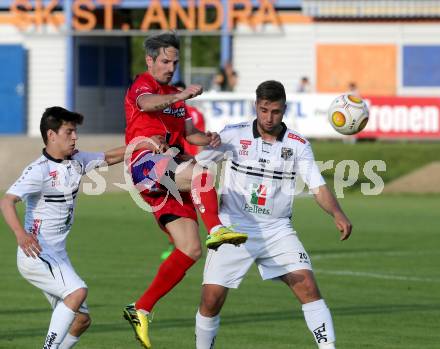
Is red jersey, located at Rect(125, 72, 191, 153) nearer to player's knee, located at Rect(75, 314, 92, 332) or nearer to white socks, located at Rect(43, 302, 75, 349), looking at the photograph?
player's knee, located at Rect(75, 314, 92, 332)

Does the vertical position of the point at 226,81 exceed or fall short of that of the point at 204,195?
it exceeds it

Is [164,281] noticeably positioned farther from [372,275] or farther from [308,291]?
[372,275]

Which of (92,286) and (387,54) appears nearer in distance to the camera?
(92,286)

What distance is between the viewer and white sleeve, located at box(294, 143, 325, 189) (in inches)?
380

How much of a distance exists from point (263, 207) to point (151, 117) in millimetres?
1355

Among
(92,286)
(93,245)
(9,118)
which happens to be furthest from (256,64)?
(92,286)

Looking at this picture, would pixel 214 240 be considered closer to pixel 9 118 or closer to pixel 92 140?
pixel 92 140

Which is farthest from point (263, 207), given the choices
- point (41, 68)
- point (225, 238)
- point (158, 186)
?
point (41, 68)

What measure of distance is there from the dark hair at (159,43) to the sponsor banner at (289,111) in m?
22.9

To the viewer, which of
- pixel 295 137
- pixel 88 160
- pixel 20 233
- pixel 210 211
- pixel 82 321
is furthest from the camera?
pixel 210 211

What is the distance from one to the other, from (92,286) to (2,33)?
1201 inches

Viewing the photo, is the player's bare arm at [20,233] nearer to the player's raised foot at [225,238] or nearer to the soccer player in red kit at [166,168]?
the player's raised foot at [225,238]

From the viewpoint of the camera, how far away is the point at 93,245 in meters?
19.5

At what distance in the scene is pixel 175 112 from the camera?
10570 millimetres
